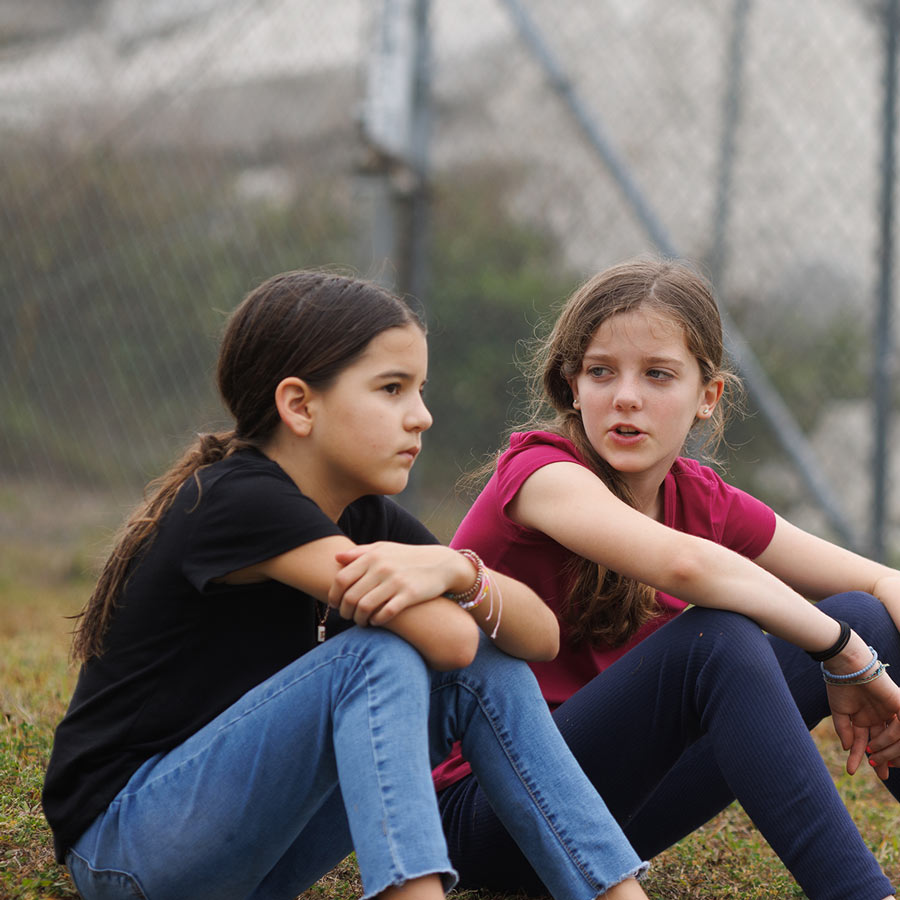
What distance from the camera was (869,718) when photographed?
6.65 feet

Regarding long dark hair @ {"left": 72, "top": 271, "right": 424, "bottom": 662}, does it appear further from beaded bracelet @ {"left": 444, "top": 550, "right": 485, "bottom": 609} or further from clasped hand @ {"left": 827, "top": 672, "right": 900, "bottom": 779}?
clasped hand @ {"left": 827, "top": 672, "right": 900, "bottom": 779}

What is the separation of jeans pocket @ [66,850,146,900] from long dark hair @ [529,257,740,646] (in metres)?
0.86

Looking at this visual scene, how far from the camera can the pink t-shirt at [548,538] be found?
82.3 inches

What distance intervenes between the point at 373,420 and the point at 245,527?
0.28 meters

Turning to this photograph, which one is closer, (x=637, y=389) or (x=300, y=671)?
(x=300, y=671)

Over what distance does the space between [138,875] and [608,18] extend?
360 cm

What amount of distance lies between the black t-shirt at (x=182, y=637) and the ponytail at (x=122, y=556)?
0.02 m

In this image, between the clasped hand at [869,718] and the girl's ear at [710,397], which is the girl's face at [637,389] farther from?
the clasped hand at [869,718]

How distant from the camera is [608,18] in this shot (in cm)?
436

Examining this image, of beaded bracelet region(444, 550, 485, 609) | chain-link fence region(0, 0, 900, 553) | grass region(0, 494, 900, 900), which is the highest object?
chain-link fence region(0, 0, 900, 553)

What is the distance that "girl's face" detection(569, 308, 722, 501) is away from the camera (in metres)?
2.10

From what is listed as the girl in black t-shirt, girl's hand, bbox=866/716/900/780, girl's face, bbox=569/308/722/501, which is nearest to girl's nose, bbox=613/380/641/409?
girl's face, bbox=569/308/722/501

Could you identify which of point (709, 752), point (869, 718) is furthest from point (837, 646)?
point (709, 752)

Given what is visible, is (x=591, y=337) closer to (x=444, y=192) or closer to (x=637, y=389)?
(x=637, y=389)
